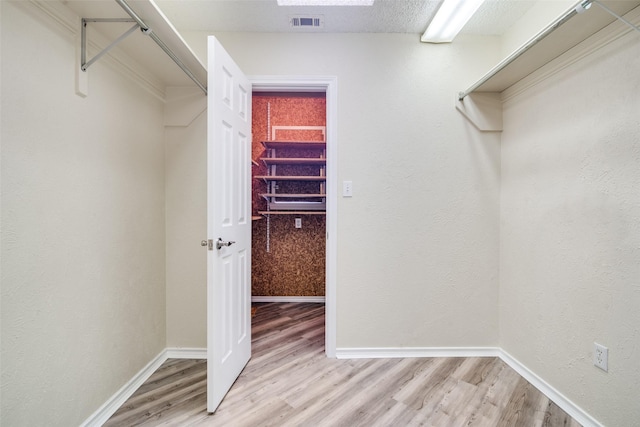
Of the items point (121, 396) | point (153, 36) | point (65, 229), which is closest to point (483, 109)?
point (153, 36)

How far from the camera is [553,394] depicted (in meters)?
1.54

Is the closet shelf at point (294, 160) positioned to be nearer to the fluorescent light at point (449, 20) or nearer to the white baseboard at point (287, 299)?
the fluorescent light at point (449, 20)

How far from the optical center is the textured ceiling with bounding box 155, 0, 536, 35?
1.68m

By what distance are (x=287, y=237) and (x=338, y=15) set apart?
2321 mm

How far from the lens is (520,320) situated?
1.81 metres

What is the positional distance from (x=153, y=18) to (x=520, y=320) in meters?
2.78

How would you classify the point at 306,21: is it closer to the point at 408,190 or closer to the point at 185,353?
the point at 408,190

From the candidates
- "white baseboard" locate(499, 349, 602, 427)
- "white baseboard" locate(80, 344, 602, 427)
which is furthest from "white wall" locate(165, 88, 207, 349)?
"white baseboard" locate(499, 349, 602, 427)

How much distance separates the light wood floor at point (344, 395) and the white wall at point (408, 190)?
22 cm

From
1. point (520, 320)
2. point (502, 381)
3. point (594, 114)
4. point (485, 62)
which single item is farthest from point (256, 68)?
point (502, 381)

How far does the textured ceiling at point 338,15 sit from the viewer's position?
1677mm

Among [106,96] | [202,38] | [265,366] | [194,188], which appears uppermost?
[202,38]

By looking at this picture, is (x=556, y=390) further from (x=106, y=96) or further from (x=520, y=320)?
(x=106, y=96)

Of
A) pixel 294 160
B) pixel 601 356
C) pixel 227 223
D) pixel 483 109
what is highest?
pixel 483 109
